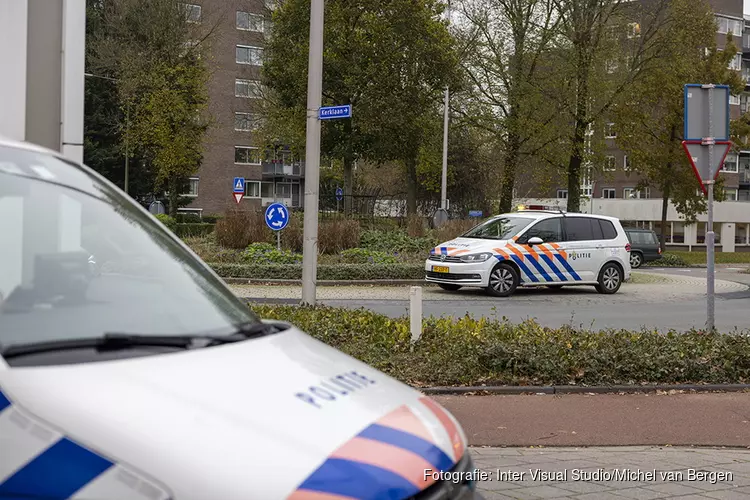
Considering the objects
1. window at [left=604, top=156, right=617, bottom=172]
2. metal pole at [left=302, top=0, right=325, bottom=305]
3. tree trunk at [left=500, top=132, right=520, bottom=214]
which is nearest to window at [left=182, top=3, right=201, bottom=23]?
tree trunk at [left=500, top=132, right=520, bottom=214]

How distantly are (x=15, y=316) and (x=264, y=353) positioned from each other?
66 centimetres

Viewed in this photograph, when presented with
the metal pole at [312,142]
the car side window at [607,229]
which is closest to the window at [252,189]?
the car side window at [607,229]

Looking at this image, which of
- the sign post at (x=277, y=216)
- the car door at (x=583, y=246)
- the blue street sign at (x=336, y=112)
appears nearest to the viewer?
the blue street sign at (x=336, y=112)

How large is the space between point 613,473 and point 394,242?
20.9 metres

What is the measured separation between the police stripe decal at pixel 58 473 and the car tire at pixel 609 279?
1942cm

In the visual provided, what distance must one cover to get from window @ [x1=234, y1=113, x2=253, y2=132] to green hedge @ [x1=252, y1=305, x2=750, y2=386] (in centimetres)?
4559

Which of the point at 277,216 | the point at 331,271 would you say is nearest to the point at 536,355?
the point at 277,216

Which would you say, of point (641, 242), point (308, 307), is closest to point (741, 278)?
point (641, 242)

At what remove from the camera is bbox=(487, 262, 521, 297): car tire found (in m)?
19.0

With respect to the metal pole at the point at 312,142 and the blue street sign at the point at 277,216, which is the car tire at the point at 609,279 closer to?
the blue street sign at the point at 277,216

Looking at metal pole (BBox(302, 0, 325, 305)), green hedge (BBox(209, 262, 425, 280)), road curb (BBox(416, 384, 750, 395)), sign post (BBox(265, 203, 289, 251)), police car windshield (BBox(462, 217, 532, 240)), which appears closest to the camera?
road curb (BBox(416, 384, 750, 395))

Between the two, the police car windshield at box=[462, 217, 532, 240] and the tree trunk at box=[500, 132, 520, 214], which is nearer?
the police car windshield at box=[462, 217, 532, 240]

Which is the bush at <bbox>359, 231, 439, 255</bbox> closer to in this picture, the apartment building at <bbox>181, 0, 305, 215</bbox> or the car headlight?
the car headlight

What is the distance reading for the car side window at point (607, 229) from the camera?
20.5 m
